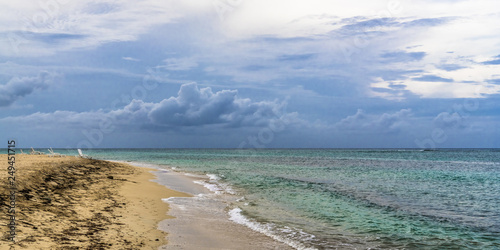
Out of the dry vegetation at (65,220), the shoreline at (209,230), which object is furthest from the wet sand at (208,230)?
the dry vegetation at (65,220)

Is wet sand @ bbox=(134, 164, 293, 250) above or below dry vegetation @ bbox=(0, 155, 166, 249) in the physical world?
below

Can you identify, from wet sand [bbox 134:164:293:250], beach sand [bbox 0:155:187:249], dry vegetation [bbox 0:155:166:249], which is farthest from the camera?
wet sand [bbox 134:164:293:250]

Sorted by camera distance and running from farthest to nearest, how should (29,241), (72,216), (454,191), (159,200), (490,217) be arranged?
(454,191), (159,200), (490,217), (72,216), (29,241)

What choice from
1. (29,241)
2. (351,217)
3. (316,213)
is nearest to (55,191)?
(29,241)

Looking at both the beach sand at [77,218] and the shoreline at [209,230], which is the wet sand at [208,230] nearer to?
the shoreline at [209,230]

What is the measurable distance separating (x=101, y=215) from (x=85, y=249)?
177 inches

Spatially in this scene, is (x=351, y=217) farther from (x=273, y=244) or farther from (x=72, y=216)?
(x=72, y=216)

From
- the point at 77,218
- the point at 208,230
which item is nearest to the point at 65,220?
the point at 77,218

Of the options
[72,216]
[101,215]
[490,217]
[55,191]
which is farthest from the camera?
[490,217]

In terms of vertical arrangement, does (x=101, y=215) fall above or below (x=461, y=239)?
above

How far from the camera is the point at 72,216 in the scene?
12.4 metres

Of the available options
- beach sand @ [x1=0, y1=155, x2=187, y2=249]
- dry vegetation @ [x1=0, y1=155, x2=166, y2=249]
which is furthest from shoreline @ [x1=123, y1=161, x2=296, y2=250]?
dry vegetation @ [x1=0, y1=155, x2=166, y2=249]

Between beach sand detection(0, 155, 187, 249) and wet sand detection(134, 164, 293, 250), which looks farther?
wet sand detection(134, 164, 293, 250)

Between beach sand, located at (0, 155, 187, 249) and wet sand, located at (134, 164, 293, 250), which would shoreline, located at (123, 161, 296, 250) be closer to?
wet sand, located at (134, 164, 293, 250)
